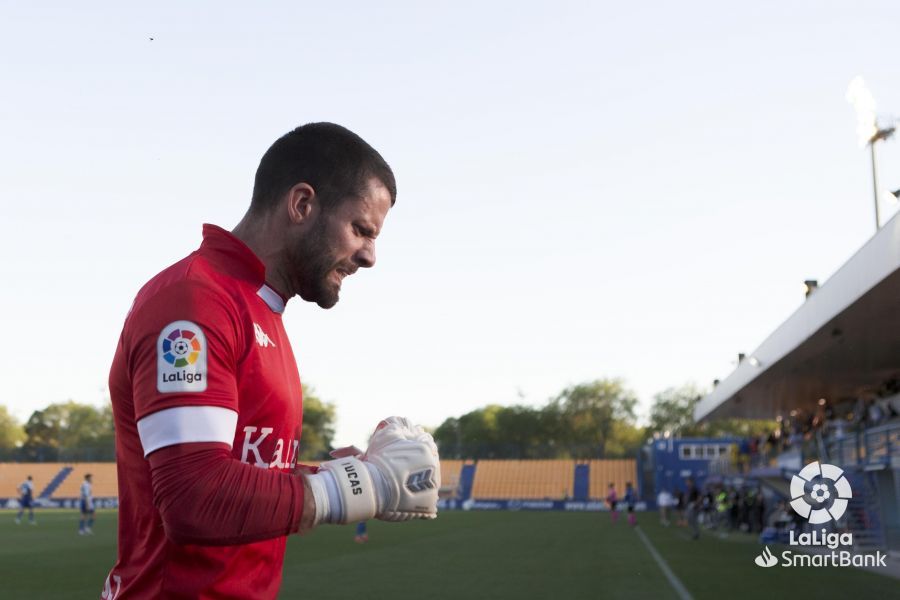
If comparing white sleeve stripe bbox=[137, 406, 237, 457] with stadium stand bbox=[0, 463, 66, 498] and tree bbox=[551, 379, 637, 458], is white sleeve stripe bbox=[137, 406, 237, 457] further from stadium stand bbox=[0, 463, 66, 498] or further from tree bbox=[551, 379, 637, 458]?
tree bbox=[551, 379, 637, 458]

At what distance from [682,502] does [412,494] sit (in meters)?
38.3

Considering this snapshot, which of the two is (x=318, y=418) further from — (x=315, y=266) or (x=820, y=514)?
(x=315, y=266)

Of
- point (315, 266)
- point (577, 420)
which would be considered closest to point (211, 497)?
point (315, 266)

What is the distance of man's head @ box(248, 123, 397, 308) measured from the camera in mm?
2508

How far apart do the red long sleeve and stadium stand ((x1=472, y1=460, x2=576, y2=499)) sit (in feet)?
202

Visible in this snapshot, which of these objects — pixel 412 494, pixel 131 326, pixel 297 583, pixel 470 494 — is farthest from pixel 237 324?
pixel 470 494

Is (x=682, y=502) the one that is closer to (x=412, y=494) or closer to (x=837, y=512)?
(x=837, y=512)

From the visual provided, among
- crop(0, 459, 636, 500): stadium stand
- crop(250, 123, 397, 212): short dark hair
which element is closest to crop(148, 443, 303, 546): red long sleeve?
crop(250, 123, 397, 212): short dark hair

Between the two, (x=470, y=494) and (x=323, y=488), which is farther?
(x=470, y=494)

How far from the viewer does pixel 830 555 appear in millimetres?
20656

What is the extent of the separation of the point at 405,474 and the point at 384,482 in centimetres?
5

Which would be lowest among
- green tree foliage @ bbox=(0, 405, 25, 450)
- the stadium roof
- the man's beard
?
the man's beard

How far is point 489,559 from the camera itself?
61.2ft

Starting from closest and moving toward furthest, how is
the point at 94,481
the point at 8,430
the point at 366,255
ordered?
the point at 366,255
the point at 94,481
the point at 8,430
